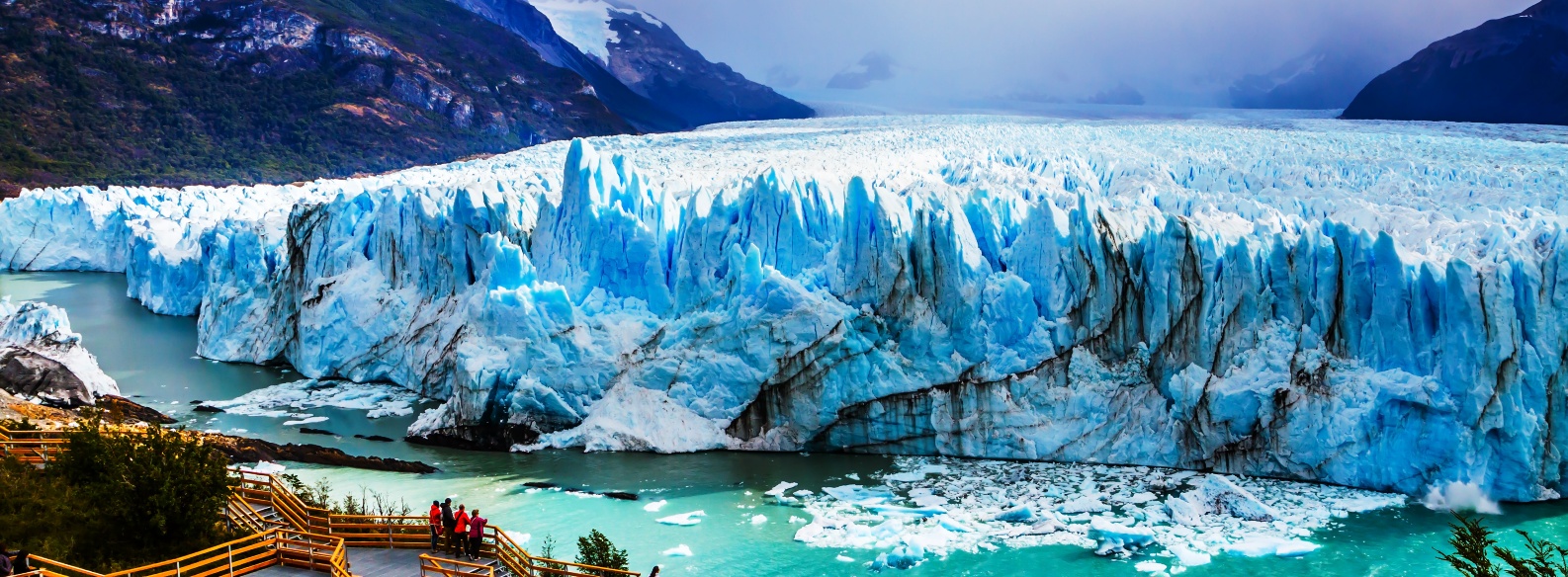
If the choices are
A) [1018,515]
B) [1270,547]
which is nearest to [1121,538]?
[1018,515]

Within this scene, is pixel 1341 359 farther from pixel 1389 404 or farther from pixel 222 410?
pixel 222 410

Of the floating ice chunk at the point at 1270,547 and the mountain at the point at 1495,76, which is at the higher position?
the mountain at the point at 1495,76

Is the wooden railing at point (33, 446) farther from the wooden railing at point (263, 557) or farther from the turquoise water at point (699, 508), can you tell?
the turquoise water at point (699, 508)

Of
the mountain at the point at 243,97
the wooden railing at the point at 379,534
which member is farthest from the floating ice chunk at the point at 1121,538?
the mountain at the point at 243,97

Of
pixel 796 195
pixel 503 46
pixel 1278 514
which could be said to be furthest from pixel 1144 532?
pixel 503 46

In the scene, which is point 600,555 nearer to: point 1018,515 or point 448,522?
point 448,522
